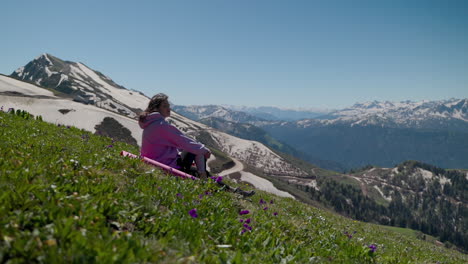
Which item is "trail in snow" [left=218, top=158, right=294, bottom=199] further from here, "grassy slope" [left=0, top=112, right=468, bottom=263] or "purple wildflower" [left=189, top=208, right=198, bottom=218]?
"purple wildflower" [left=189, top=208, right=198, bottom=218]

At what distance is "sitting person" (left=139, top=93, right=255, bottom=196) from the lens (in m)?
10.2

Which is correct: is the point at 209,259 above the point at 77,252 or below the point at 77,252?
below

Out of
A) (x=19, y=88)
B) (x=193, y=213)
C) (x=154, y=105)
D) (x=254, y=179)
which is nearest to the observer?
(x=193, y=213)

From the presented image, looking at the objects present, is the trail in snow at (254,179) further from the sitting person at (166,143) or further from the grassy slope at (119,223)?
the grassy slope at (119,223)

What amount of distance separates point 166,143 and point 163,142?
0.38 ft

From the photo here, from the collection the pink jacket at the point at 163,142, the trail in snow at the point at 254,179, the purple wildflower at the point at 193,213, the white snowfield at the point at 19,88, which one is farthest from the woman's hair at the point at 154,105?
the white snowfield at the point at 19,88

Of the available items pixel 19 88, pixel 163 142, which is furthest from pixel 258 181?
pixel 19 88

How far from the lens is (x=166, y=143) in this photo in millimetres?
10539

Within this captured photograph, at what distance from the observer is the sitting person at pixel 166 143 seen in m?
10.2

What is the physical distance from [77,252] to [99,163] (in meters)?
5.24

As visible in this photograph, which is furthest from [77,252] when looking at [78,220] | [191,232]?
[191,232]

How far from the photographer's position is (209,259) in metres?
4.25

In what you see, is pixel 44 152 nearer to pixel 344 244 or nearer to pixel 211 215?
pixel 211 215

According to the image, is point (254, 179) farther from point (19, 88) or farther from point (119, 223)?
point (19, 88)
